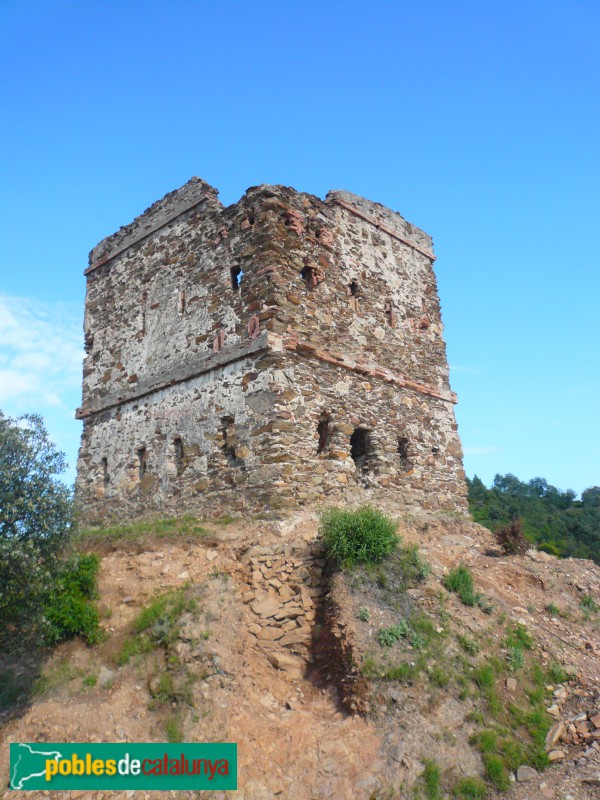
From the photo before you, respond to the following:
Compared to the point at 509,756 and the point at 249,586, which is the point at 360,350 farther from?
the point at 509,756

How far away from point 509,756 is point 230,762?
138 inches

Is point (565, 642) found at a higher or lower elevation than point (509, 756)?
higher

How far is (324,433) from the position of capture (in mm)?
12883

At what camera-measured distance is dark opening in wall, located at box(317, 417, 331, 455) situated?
12.8 metres

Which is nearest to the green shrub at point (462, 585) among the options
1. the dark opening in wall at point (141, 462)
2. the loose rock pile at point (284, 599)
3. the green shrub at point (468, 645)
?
the green shrub at point (468, 645)

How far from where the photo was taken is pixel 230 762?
25.1ft

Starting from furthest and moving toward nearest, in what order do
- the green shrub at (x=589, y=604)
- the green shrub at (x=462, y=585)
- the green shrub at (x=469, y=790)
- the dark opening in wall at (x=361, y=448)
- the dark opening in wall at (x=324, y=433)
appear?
the dark opening in wall at (x=361, y=448) → the dark opening in wall at (x=324, y=433) → the green shrub at (x=589, y=604) → the green shrub at (x=462, y=585) → the green shrub at (x=469, y=790)

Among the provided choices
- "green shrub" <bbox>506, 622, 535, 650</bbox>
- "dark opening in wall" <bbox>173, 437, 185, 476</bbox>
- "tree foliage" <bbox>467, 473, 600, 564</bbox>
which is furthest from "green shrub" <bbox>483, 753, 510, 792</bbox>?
"tree foliage" <bbox>467, 473, 600, 564</bbox>

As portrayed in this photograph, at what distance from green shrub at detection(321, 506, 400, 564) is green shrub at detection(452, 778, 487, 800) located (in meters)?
3.43

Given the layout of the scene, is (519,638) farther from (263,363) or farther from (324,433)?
(263,363)

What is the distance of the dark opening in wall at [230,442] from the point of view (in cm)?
1220

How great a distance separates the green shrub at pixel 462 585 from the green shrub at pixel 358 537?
3.66ft

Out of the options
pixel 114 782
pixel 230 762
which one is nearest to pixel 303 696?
pixel 230 762

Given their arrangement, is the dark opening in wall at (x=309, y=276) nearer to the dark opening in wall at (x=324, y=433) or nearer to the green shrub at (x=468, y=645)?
the dark opening in wall at (x=324, y=433)
